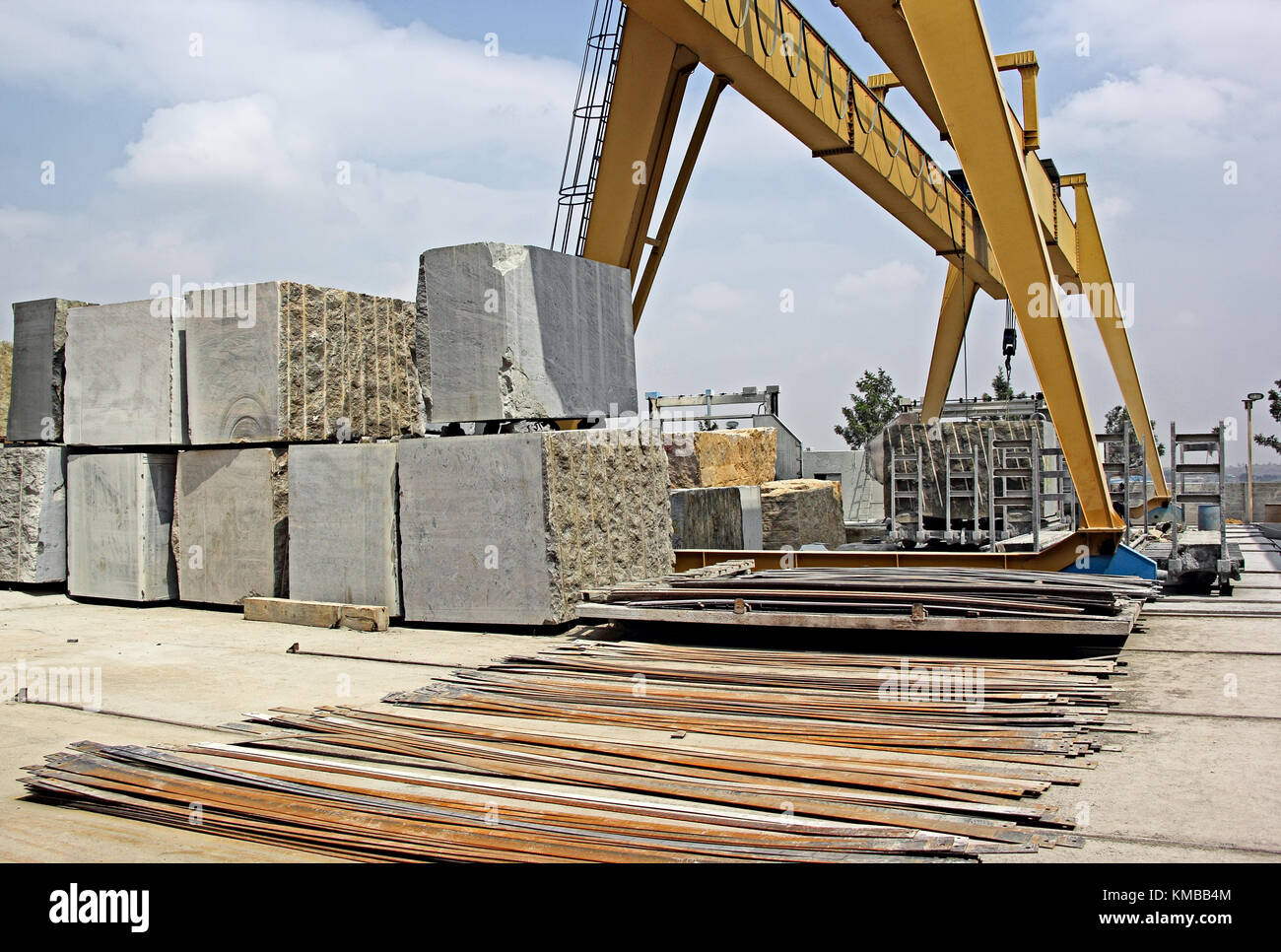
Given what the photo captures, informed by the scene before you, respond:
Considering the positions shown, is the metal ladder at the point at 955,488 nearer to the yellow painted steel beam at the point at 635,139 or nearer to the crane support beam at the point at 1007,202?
the crane support beam at the point at 1007,202

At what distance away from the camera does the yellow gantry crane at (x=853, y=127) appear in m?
9.61

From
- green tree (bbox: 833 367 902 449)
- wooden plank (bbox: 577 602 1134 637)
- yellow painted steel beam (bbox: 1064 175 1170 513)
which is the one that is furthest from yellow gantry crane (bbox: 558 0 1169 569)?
green tree (bbox: 833 367 902 449)

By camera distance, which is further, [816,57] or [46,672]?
[816,57]

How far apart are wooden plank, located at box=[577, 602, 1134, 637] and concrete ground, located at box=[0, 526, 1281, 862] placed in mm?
377

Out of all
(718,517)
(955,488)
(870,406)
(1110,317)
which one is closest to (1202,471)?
(955,488)

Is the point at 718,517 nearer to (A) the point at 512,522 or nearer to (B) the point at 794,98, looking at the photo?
(B) the point at 794,98

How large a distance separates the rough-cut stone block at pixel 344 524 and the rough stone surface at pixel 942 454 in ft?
26.4

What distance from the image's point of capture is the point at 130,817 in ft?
12.5

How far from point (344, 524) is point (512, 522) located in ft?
5.84

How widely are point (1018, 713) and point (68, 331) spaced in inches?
387

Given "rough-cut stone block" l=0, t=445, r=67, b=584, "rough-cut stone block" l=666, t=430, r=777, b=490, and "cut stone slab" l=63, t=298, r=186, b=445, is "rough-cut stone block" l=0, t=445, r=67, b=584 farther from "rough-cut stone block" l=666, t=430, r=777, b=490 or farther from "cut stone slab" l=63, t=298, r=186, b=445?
"rough-cut stone block" l=666, t=430, r=777, b=490

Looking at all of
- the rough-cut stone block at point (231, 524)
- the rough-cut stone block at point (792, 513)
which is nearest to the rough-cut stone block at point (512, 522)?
the rough-cut stone block at point (231, 524)
